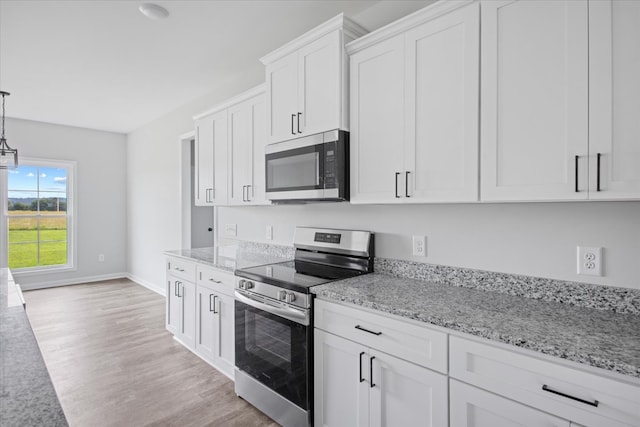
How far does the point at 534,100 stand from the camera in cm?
135

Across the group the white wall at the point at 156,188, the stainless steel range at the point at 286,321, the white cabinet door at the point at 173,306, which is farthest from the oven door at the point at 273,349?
the white wall at the point at 156,188

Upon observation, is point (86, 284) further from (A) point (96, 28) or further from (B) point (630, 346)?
(B) point (630, 346)

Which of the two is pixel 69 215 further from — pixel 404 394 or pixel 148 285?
pixel 404 394

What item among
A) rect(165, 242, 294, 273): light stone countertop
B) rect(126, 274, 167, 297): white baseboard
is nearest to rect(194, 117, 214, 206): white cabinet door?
rect(165, 242, 294, 273): light stone countertop

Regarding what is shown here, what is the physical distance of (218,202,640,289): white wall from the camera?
55.2 inches

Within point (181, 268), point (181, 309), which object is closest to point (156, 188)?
point (181, 268)

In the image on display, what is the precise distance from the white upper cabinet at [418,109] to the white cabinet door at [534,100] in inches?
2.7

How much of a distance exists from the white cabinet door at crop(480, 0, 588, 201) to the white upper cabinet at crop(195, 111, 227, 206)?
2.27m

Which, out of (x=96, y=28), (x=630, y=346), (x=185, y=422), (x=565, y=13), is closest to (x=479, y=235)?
(x=630, y=346)

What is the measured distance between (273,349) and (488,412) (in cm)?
120

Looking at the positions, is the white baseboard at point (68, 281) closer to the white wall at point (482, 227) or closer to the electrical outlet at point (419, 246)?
the white wall at point (482, 227)

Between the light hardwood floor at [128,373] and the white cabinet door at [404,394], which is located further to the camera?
the light hardwood floor at [128,373]

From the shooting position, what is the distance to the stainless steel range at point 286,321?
72.6 inches

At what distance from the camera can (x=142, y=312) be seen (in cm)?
427
